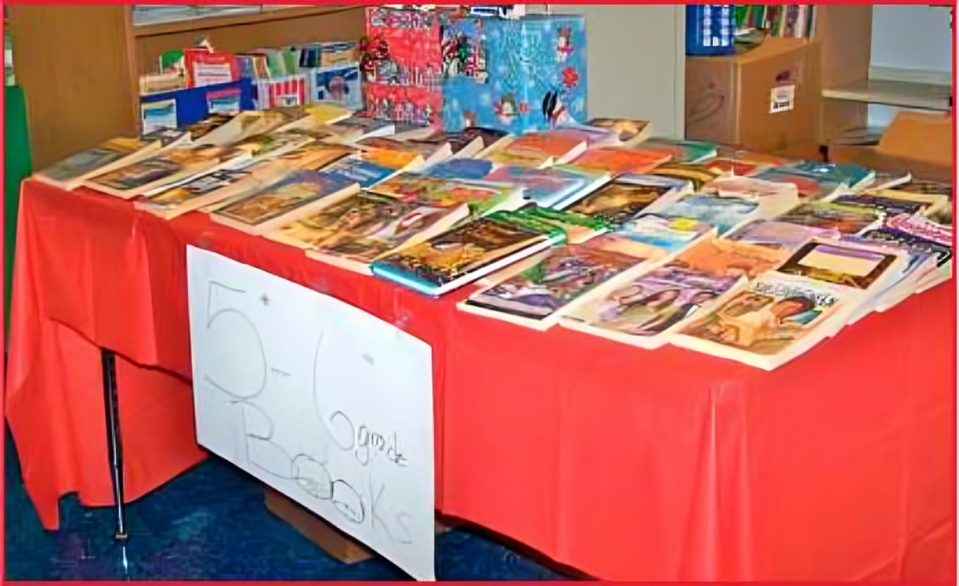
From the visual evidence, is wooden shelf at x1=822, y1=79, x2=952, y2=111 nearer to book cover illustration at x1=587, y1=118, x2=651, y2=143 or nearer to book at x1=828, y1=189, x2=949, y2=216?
book cover illustration at x1=587, y1=118, x2=651, y2=143

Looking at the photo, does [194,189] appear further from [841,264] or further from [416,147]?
[841,264]

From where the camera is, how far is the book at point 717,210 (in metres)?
1.61

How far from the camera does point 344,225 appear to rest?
5.75 feet

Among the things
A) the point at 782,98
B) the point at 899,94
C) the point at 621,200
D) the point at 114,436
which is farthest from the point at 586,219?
the point at 899,94

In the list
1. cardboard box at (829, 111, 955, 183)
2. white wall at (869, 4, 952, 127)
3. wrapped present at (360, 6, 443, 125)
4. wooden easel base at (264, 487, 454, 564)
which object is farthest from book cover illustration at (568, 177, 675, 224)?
white wall at (869, 4, 952, 127)

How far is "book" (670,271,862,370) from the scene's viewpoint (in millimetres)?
1257

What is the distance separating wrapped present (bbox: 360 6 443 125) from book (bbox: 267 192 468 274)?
40 cm

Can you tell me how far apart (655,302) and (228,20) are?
223cm

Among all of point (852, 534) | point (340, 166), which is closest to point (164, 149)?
point (340, 166)

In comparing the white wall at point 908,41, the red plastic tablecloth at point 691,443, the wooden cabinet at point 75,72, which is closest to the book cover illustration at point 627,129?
the red plastic tablecloth at point 691,443

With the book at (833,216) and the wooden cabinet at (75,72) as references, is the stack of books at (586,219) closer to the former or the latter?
the book at (833,216)

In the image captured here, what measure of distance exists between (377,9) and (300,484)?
0.88 m

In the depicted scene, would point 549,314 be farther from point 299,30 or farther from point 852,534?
point 299,30

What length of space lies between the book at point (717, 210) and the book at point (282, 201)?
1.61 ft
